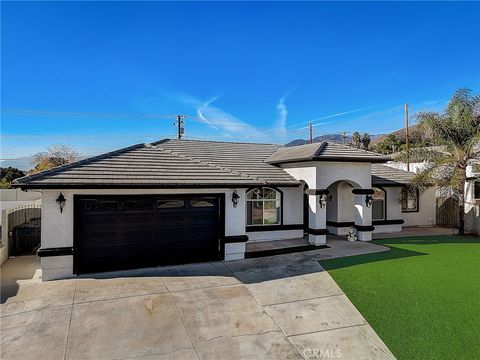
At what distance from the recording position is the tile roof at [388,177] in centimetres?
1695

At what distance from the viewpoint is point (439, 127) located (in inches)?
628

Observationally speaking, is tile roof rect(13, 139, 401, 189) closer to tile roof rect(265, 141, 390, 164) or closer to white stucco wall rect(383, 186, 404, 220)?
tile roof rect(265, 141, 390, 164)

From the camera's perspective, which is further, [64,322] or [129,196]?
[129,196]

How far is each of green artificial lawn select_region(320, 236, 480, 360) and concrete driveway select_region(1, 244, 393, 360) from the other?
463 millimetres

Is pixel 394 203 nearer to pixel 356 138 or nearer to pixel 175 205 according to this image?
pixel 175 205

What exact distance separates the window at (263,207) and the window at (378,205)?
18.5 ft

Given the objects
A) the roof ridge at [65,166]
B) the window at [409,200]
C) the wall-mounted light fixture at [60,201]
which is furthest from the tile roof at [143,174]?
the window at [409,200]

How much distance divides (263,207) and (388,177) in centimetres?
782

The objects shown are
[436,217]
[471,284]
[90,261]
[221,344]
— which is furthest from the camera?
[436,217]

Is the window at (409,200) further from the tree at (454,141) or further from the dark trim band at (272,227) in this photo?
the dark trim band at (272,227)

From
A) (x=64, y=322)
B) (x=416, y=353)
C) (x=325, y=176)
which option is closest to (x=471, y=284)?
(x=416, y=353)

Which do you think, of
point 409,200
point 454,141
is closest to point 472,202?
point 409,200

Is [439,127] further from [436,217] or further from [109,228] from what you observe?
[109,228]

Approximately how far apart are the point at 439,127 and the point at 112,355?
660 inches
